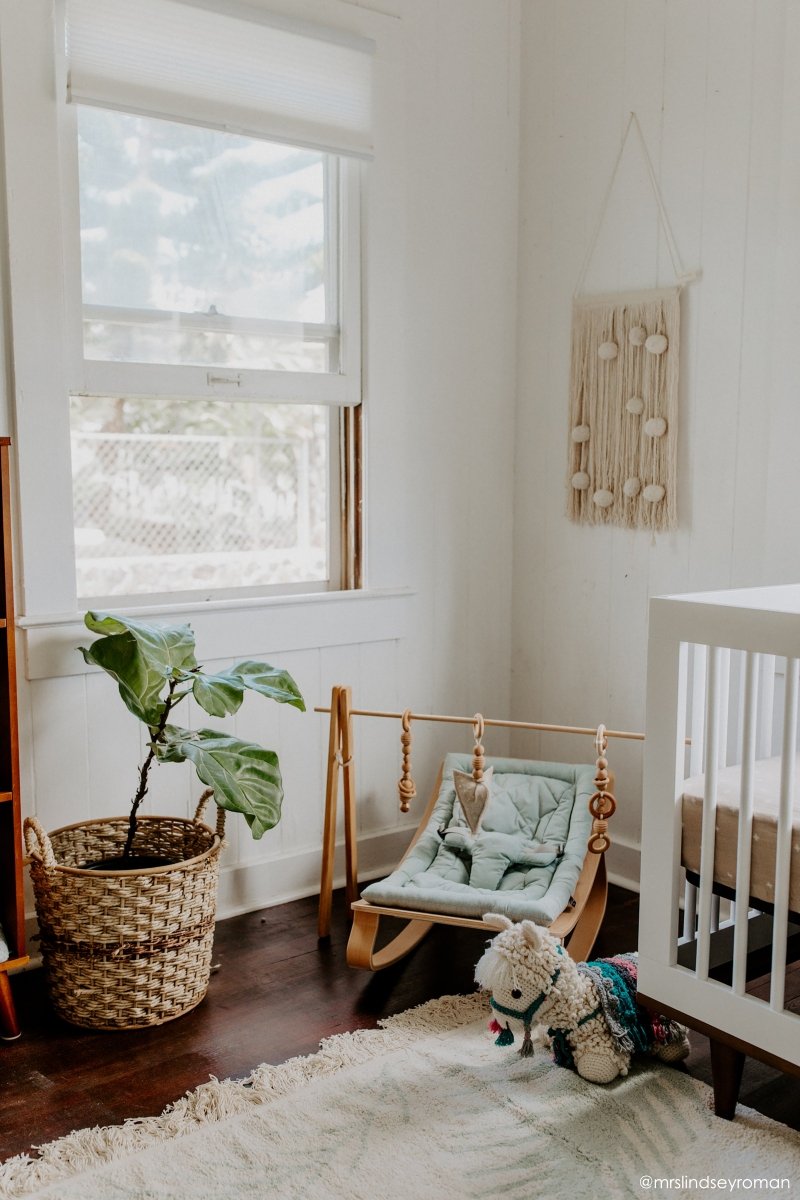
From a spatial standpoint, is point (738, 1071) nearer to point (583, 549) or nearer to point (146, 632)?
point (146, 632)

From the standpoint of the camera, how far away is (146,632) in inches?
85.5

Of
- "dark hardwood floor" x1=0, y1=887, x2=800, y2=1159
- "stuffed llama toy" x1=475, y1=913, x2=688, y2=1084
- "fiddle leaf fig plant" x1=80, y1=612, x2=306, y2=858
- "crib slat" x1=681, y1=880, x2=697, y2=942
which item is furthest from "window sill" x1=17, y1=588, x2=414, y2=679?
"crib slat" x1=681, y1=880, x2=697, y2=942

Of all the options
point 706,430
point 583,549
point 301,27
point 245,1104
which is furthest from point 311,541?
point 245,1104

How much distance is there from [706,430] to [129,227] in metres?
1.44

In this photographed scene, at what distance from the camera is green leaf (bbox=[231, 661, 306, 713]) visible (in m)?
2.27

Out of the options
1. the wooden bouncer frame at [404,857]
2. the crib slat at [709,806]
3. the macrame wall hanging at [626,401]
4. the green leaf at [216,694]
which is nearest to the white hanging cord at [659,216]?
the macrame wall hanging at [626,401]

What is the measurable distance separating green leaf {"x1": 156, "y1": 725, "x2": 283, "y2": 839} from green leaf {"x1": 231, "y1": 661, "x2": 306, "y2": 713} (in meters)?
0.12

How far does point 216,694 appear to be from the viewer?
218cm

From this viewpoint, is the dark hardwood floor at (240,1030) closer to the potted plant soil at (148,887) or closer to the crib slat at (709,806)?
the potted plant soil at (148,887)

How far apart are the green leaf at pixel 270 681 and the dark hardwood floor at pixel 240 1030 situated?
60cm

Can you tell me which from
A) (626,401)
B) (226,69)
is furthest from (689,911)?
(226,69)

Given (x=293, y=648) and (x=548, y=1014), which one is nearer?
(x=548, y=1014)

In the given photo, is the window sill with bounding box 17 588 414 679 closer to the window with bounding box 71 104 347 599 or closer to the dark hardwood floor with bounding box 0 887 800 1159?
the window with bounding box 71 104 347 599

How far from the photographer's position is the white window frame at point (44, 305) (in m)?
2.25
